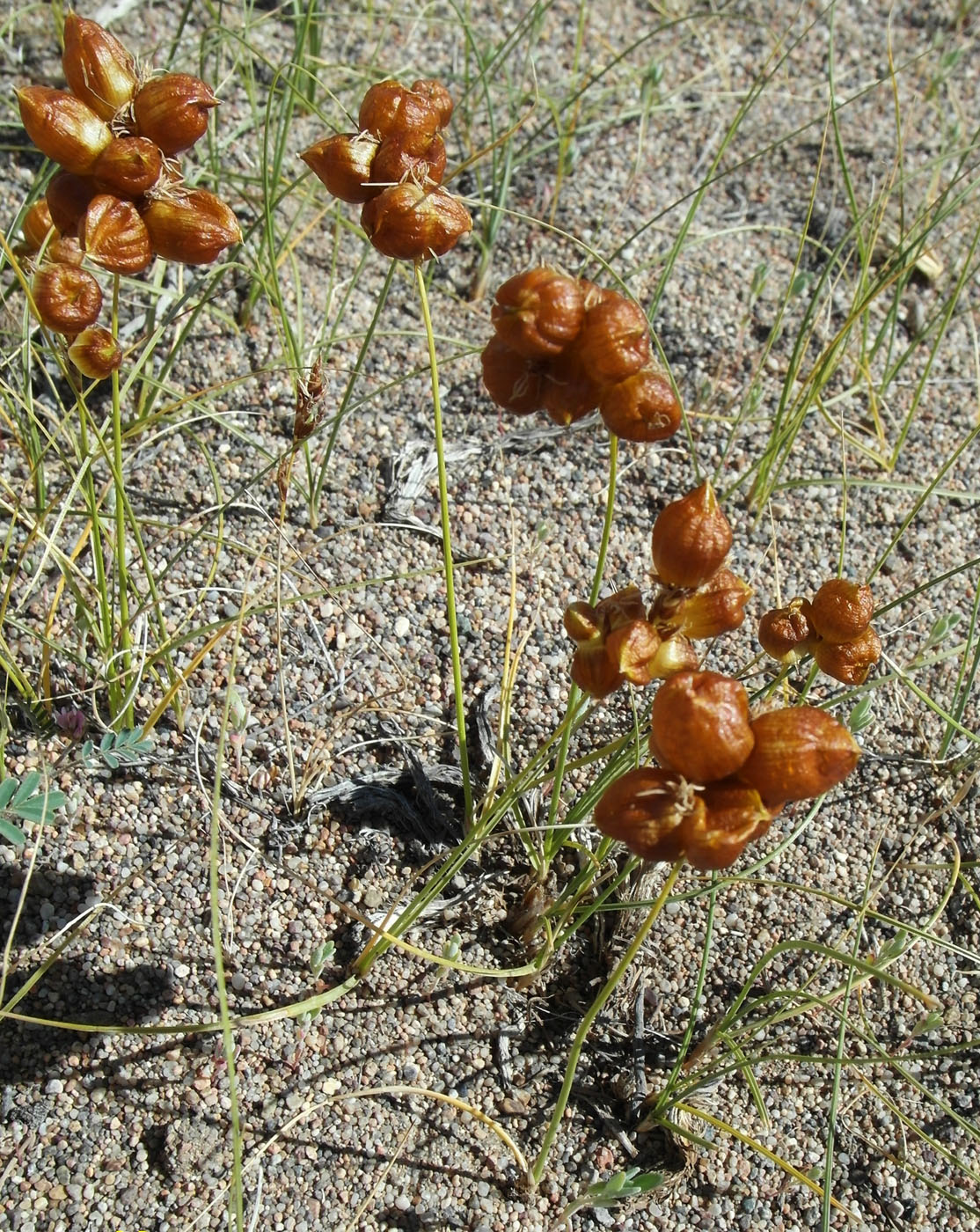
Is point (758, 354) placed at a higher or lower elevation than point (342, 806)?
higher

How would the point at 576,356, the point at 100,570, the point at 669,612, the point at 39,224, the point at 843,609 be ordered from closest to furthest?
the point at 576,356 < the point at 669,612 < the point at 843,609 < the point at 39,224 < the point at 100,570

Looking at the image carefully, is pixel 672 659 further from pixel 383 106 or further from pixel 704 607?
pixel 383 106

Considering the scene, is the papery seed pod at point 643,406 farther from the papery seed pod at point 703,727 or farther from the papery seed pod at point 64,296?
the papery seed pod at point 64,296

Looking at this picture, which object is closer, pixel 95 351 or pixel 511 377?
pixel 511 377

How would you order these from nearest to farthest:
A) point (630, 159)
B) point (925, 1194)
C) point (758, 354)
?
1. point (925, 1194)
2. point (758, 354)
3. point (630, 159)

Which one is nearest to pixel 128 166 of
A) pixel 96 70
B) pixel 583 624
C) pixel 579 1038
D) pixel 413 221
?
pixel 96 70

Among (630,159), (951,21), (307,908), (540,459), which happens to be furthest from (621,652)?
(951,21)

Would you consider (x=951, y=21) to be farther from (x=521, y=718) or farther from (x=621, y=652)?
(x=621, y=652)

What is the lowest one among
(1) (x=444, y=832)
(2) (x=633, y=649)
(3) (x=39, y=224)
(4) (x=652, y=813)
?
(1) (x=444, y=832)
